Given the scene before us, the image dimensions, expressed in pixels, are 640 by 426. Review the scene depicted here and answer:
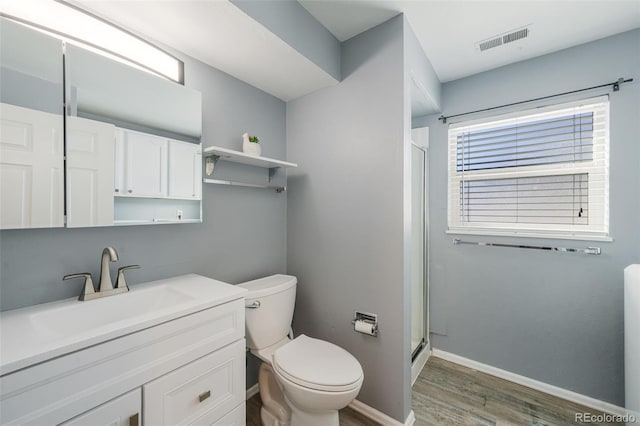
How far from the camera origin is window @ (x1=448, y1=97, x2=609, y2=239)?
1.71m

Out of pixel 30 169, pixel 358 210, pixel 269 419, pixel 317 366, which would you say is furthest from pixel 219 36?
pixel 269 419

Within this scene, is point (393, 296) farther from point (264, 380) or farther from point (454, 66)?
point (454, 66)

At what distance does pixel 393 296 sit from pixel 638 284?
43.0 inches

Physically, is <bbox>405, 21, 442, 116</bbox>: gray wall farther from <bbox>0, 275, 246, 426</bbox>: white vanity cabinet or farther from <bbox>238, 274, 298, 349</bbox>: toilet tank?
<bbox>0, 275, 246, 426</bbox>: white vanity cabinet

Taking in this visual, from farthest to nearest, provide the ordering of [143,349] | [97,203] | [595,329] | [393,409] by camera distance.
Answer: [595,329] → [393,409] → [97,203] → [143,349]

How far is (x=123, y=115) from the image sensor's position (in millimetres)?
1209

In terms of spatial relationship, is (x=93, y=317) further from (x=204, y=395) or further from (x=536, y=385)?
(x=536, y=385)

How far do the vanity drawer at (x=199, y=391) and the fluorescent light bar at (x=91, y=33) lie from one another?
146 centimetres

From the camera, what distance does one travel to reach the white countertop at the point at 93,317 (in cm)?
72

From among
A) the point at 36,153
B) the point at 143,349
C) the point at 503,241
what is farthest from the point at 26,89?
the point at 503,241

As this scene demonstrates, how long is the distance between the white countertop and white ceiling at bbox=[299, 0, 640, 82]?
1.64 m

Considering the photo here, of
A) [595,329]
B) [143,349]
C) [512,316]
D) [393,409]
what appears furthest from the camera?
[512,316]

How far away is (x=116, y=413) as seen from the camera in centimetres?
84

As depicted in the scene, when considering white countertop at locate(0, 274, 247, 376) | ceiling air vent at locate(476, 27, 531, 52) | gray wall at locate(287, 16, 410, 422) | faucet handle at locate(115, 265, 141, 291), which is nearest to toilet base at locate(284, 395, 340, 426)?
gray wall at locate(287, 16, 410, 422)
